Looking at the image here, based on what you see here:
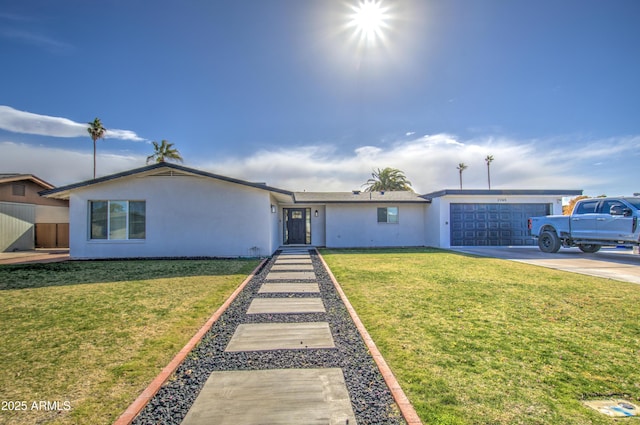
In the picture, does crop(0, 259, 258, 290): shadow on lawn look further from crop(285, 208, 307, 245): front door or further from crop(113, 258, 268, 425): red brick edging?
crop(285, 208, 307, 245): front door

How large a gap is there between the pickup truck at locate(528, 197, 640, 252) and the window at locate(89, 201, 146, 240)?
17.5 meters

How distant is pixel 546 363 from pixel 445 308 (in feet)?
6.50

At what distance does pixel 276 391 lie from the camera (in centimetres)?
262

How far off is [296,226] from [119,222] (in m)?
9.03

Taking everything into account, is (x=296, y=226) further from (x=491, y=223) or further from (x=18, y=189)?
(x=18, y=189)

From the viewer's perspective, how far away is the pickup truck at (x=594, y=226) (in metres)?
10.9

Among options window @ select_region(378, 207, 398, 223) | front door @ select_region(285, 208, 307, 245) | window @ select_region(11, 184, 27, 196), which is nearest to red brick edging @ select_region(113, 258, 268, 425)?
front door @ select_region(285, 208, 307, 245)

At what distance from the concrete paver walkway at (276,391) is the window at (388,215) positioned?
1371 cm

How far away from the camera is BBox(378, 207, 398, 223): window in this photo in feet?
57.6

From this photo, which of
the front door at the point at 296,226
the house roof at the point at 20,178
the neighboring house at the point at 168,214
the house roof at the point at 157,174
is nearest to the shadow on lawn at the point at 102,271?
the neighboring house at the point at 168,214

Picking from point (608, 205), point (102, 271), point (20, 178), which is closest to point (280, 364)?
point (102, 271)

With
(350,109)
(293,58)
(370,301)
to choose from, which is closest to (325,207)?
(350,109)

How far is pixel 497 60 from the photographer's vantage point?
37.1ft

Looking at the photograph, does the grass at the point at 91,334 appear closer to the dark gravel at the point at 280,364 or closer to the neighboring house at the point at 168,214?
the dark gravel at the point at 280,364
